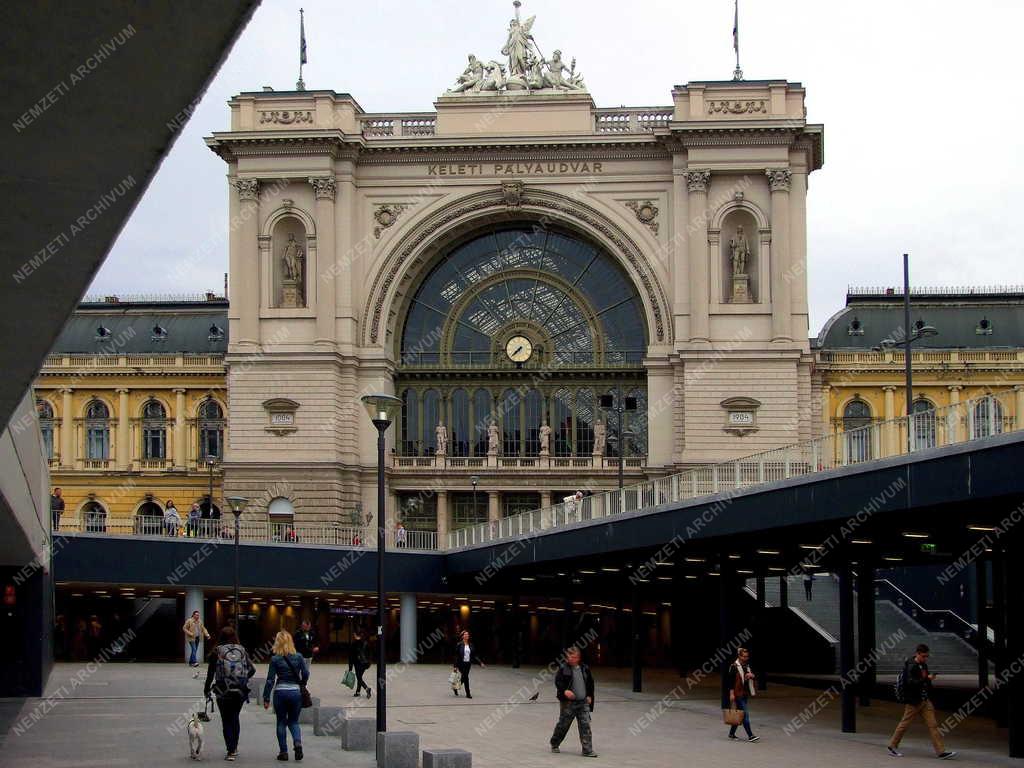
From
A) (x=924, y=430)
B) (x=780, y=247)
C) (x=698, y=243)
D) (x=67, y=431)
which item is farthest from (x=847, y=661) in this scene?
(x=67, y=431)

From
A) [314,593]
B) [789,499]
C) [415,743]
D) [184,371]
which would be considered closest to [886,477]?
[789,499]

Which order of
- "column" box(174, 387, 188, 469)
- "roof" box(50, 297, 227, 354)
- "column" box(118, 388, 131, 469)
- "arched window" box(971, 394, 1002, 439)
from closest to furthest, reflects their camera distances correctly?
"arched window" box(971, 394, 1002, 439)
"column" box(174, 387, 188, 469)
"column" box(118, 388, 131, 469)
"roof" box(50, 297, 227, 354)

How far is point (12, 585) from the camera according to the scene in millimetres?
42781

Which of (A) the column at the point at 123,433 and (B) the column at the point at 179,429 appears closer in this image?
(B) the column at the point at 179,429

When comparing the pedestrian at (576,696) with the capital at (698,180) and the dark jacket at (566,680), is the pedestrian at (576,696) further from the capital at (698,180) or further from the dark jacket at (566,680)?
the capital at (698,180)

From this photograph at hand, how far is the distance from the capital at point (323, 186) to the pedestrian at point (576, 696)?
52.8 m

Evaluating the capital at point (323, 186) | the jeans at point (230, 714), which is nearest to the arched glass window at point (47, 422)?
the capital at point (323, 186)

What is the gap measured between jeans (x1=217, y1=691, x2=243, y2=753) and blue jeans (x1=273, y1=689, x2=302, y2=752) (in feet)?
1.99

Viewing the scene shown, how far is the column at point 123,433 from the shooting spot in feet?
299

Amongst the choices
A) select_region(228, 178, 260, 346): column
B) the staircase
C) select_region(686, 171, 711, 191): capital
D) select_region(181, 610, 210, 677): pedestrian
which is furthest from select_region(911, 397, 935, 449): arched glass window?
select_region(228, 178, 260, 346): column

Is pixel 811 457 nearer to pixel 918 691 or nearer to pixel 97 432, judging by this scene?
pixel 918 691

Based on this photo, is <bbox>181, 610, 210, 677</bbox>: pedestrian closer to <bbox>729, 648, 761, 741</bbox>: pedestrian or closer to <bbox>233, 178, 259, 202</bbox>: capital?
<bbox>729, 648, 761, 741</bbox>: pedestrian

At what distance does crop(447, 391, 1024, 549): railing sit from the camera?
2958 centimetres

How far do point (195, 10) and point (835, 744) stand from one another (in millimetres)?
27046
